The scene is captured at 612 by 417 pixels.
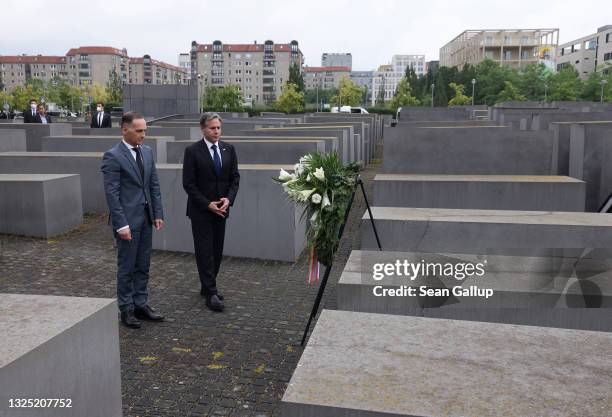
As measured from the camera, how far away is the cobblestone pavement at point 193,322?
461 centimetres

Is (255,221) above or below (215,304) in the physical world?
above

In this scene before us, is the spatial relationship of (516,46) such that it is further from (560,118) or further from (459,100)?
(560,118)

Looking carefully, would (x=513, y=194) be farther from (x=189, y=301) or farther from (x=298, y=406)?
(x=298, y=406)

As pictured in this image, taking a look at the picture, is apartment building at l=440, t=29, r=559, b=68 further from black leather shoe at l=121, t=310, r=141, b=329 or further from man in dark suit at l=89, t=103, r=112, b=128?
A: black leather shoe at l=121, t=310, r=141, b=329

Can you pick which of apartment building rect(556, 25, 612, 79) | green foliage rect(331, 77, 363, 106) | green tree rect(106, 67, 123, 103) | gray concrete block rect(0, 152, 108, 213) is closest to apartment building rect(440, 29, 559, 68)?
apartment building rect(556, 25, 612, 79)

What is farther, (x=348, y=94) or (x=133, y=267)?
(x=348, y=94)

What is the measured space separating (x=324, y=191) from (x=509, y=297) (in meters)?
1.97

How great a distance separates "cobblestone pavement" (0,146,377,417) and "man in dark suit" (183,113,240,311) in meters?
0.44

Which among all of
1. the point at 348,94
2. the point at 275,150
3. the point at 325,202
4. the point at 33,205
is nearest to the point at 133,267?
the point at 325,202

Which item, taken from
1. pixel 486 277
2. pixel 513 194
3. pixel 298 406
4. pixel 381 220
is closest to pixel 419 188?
pixel 513 194

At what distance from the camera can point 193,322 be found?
622cm

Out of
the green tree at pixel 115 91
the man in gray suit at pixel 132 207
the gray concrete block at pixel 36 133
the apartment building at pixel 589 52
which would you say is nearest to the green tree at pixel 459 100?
the apartment building at pixel 589 52

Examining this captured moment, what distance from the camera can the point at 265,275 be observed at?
8.12 m

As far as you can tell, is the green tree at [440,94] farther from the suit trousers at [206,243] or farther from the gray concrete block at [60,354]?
the gray concrete block at [60,354]
